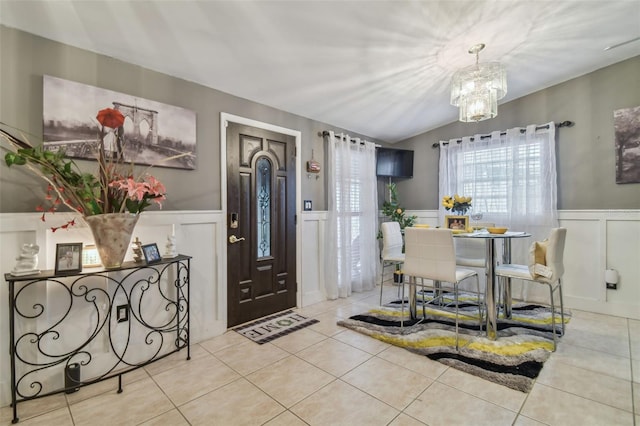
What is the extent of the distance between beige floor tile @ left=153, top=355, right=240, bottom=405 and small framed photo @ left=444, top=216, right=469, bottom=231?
2.46 m

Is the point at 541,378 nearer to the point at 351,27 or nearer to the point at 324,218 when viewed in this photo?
the point at 324,218

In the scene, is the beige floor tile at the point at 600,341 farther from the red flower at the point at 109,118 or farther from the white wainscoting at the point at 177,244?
the red flower at the point at 109,118

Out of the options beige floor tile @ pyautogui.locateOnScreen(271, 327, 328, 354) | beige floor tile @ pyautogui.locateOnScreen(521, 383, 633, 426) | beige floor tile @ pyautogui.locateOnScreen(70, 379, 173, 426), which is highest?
beige floor tile @ pyautogui.locateOnScreen(271, 327, 328, 354)

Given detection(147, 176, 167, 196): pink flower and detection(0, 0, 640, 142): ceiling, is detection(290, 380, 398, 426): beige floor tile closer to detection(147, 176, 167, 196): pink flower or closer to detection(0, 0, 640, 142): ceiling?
detection(147, 176, 167, 196): pink flower

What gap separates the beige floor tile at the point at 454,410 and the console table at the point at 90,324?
1.82 metres

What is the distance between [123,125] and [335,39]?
1.78 meters

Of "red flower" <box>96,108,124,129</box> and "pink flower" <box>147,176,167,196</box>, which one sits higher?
"red flower" <box>96,108,124,129</box>

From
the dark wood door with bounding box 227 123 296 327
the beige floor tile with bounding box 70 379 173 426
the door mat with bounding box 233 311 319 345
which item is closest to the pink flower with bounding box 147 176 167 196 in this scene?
the dark wood door with bounding box 227 123 296 327

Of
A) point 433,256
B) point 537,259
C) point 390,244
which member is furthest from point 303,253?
point 537,259

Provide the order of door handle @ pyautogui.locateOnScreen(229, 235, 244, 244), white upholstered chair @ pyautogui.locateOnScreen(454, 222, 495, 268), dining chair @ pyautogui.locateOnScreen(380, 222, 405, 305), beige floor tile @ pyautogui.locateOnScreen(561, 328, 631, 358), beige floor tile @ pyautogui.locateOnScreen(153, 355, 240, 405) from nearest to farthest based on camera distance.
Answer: beige floor tile @ pyautogui.locateOnScreen(153, 355, 240, 405), beige floor tile @ pyautogui.locateOnScreen(561, 328, 631, 358), door handle @ pyautogui.locateOnScreen(229, 235, 244, 244), dining chair @ pyautogui.locateOnScreen(380, 222, 405, 305), white upholstered chair @ pyautogui.locateOnScreen(454, 222, 495, 268)

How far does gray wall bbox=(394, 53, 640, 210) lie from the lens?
124 inches

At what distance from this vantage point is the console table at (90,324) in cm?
182

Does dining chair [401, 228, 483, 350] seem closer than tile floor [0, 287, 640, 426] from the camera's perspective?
No

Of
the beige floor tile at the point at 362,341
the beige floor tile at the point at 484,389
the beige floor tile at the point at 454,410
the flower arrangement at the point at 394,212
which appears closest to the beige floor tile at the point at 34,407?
the beige floor tile at the point at 362,341
